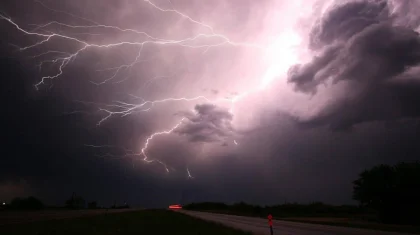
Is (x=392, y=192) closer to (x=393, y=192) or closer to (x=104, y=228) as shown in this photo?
(x=393, y=192)

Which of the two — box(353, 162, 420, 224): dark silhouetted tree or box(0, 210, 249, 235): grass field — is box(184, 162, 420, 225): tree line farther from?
box(0, 210, 249, 235): grass field

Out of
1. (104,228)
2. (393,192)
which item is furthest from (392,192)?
(104,228)

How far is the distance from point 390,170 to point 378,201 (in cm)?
657

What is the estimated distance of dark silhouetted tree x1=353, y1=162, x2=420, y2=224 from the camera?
34938mm

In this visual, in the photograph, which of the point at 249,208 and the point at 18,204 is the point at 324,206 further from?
the point at 18,204

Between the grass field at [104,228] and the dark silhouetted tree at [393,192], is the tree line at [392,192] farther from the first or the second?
the grass field at [104,228]

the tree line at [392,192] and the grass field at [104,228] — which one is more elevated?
the tree line at [392,192]

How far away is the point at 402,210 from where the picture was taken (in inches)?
1387

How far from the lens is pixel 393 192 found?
123ft

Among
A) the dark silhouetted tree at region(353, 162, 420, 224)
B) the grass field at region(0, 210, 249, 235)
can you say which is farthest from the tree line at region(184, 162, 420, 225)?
the grass field at region(0, 210, 249, 235)

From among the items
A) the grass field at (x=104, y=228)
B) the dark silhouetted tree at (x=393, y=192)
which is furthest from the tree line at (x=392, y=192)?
the grass field at (x=104, y=228)

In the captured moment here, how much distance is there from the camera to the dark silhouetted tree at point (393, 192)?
115 ft

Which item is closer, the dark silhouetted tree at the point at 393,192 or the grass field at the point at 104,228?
the grass field at the point at 104,228

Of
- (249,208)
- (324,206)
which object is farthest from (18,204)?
(324,206)
